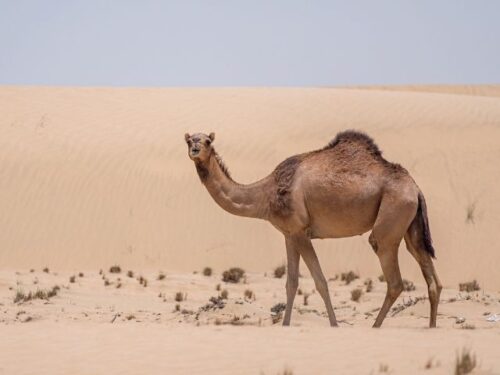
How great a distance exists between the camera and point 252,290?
59.6 ft

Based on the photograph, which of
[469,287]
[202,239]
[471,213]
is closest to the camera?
[469,287]

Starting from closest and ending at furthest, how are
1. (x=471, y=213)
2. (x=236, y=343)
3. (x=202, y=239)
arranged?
1. (x=236, y=343)
2. (x=202, y=239)
3. (x=471, y=213)

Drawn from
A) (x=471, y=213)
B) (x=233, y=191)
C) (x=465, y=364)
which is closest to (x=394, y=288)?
(x=233, y=191)

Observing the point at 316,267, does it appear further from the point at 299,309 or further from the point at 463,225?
the point at 463,225

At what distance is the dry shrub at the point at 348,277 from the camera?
1990cm

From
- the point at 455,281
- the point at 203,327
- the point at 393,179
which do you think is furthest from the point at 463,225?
the point at 203,327

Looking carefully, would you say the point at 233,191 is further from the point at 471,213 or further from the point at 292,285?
the point at 471,213

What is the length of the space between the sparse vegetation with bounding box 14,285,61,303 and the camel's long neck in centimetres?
469

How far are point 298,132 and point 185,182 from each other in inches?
177

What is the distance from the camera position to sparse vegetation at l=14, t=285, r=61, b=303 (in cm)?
1530

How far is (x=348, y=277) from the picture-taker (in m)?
20.2

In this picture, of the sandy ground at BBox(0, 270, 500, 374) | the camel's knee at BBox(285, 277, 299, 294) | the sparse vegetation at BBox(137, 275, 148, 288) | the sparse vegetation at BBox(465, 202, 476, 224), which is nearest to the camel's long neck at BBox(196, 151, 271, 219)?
the camel's knee at BBox(285, 277, 299, 294)

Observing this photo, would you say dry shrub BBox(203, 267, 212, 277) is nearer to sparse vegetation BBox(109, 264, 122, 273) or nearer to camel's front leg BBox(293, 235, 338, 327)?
sparse vegetation BBox(109, 264, 122, 273)

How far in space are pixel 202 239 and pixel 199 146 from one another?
38.4 ft
